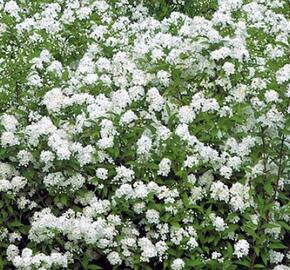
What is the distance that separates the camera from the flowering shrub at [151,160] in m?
5.12

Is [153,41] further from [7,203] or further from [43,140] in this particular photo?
[7,203]

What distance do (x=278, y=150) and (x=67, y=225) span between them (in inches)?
60.5

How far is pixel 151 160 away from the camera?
5262 mm

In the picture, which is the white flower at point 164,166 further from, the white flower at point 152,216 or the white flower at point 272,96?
the white flower at point 272,96

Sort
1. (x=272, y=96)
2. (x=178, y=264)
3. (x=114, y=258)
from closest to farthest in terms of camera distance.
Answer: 1. (x=178, y=264)
2. (x=114, y=258)
3. (x=272, y=96)

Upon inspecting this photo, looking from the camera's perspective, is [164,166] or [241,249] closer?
[241,249]

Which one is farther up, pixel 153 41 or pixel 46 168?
pixel 153 41

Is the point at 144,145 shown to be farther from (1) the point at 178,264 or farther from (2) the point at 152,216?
(1) the point at 178,264

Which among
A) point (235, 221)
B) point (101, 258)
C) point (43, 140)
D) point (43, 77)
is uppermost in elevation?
point (43, 77)

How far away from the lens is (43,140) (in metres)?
5.29

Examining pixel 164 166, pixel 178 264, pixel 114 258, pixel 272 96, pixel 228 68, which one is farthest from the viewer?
pixel 228 68

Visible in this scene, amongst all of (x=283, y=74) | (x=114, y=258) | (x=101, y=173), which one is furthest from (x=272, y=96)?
(x=114, y=258)

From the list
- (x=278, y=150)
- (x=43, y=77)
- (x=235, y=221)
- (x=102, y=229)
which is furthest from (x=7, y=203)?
(x=278, y=150)

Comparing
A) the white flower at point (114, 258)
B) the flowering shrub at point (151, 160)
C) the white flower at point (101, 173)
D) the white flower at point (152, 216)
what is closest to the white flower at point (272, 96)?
the flowering shrub at point (151, 160)
